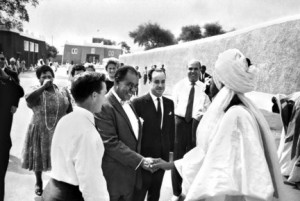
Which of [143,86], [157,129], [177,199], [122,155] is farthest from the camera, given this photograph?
[143,86]

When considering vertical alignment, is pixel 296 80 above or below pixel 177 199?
above

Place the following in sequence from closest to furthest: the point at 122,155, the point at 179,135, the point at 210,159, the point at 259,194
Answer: the point at 259,194, the point at 210,159, the point at 122,155, the point at 179,135

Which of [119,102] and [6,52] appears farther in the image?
[6,52]

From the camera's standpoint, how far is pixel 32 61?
202ft

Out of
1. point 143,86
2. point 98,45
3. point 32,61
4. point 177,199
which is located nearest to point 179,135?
point 177,199

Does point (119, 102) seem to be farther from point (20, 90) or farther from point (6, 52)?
point (6, 52)

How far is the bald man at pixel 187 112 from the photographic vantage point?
4.90m

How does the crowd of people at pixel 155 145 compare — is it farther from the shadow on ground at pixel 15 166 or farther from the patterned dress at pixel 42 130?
the shadow on ground at pixel 15 166

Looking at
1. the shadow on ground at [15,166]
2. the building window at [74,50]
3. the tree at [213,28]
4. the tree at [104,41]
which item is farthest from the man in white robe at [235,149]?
the tree at [104,41]

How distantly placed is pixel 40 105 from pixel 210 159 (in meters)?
2.91

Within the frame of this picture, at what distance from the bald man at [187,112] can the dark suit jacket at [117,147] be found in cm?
186

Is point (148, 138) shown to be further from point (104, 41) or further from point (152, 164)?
point (104, 41)

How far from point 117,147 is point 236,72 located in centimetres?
115

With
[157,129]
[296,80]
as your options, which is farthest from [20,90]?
[296,80]
